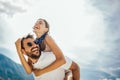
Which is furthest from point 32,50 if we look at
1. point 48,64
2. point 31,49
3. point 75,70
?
point 75,70

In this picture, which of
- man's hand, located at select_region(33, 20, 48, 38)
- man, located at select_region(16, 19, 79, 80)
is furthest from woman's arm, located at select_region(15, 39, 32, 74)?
man's hand, located at select_region(33, 20, 48, 38)

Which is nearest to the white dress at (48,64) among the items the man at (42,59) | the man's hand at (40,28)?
the man at (42,59)

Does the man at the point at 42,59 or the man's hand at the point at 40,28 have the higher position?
the man's hand at the point at 40,28

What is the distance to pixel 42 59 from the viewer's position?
2.58 m

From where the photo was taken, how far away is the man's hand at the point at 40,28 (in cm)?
263

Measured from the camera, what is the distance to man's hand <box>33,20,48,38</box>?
263cm

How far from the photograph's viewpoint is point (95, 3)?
8.70 feet

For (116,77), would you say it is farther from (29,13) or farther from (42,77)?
(29,13)

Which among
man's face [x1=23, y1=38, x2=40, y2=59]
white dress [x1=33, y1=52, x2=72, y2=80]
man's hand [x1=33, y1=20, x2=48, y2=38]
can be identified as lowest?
white dress [x1=33, y1=52, x2=72, y2=80]

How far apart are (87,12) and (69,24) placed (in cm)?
16

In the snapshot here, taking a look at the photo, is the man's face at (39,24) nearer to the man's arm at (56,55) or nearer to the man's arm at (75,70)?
the man's arm at (56,55)

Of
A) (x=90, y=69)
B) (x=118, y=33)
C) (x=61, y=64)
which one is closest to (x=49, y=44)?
(x=61, y=64)

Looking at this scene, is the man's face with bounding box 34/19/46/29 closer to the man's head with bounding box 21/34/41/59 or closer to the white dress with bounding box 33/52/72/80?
the man's head with bounding box 21/34/41/59

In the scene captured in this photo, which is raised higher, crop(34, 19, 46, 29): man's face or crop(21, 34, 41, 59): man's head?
crop(34, 19, 46, 29): man's face
